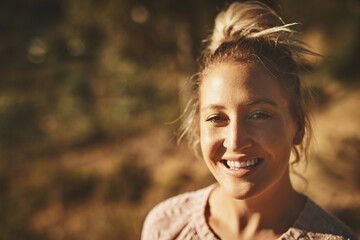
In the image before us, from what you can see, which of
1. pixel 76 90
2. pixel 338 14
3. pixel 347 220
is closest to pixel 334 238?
pixel 347 220

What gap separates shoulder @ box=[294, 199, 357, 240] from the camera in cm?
126

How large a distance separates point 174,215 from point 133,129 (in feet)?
20.9

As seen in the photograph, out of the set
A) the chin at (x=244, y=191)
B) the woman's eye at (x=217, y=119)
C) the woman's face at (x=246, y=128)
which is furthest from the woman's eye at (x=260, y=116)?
the chin at (x=244, y=191)

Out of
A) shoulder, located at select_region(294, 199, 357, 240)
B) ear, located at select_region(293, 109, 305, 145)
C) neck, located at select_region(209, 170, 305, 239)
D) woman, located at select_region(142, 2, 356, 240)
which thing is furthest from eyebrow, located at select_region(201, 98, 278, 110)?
shoulder, located at select_region(294, 199, 357, 240)

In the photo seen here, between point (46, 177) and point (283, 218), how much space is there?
18.0 ft

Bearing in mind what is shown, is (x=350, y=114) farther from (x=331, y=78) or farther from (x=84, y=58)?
(x=84, y=58)

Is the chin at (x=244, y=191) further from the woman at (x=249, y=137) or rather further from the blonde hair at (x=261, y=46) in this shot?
the blonde hair at (x=261, y=46)

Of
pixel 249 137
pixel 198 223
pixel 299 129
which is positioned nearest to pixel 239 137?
pixel 249 137

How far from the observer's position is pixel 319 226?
1298 millimetres

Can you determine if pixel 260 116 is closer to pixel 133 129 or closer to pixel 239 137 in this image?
pixel 239 137

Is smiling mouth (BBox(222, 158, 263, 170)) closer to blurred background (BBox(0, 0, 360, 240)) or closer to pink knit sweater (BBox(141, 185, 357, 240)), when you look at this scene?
pink knit sweater (BBox(141, 185, 357, 240))

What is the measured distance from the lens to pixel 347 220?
3.35 metres

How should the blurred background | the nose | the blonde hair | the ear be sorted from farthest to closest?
the blurred background, the ear, the blonde hair, the nose

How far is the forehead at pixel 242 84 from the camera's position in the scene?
1169 mm
